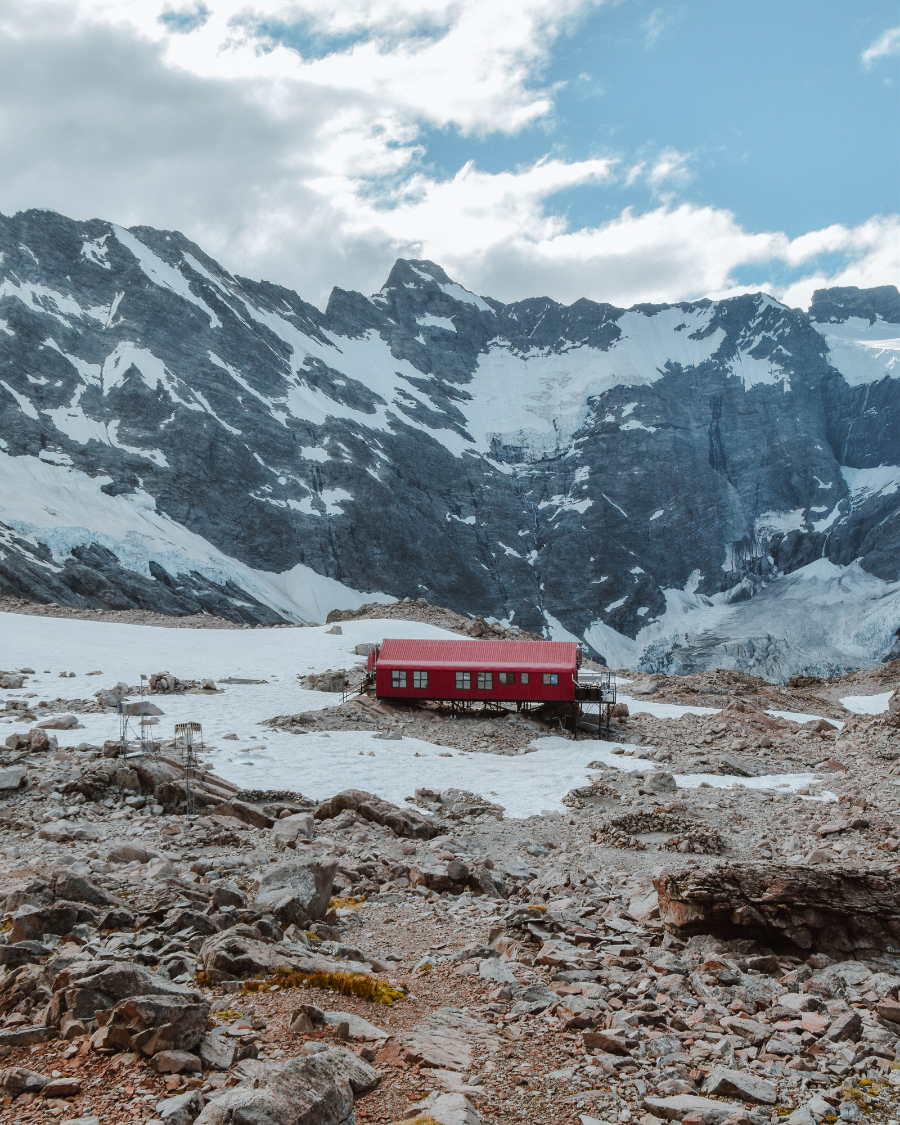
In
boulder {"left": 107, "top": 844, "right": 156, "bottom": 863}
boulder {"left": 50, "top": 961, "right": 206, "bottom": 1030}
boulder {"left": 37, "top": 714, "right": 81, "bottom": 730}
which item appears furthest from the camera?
boulder {"left": 37, "top": 714, "right": 81, "bottom": 730}

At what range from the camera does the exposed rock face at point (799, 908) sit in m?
9.41

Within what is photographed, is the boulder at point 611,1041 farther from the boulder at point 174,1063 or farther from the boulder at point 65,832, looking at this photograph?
the boulder at point 65,832

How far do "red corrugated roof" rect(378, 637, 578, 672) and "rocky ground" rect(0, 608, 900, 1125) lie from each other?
19.1 m

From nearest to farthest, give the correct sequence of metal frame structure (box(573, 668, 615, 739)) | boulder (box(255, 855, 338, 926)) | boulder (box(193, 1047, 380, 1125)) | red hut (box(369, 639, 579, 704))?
boulder (box(193, 1047, 380, 1125)) < boulder (box(255, 855, 338, 926)) < metal frame structure (box(573, 668, 615, 739)) < red hut (box(369, 639, 579, 704))

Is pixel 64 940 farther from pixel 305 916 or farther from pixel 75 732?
pixel 75 732

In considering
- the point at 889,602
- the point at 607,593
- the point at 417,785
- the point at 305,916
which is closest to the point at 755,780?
the point at 417,785

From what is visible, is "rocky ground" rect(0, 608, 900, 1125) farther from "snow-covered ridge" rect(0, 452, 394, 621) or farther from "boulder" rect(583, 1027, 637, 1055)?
"snow-covered ridge" rect(0, 452, 394, 621)

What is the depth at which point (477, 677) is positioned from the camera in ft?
123

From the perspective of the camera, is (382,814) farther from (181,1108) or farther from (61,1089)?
(181,1108)

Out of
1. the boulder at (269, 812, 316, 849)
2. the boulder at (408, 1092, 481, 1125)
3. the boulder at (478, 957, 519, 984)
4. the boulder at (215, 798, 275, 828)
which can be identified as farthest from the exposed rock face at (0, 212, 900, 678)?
the boulder at (408, 1092, 481, 1125)

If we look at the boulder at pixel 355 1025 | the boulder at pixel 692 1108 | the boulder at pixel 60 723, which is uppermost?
the boulder at pixel 355 1025

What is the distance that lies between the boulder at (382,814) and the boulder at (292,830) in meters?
1.66

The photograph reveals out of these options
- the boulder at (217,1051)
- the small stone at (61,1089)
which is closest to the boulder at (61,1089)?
the small stone at (61,1089)

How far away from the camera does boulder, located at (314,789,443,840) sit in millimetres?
17219
